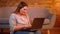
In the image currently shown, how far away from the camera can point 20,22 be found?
256 centimetres

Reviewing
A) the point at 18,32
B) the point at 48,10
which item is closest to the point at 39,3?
the point at 48,10

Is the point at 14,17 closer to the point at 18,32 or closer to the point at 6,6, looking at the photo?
the point at 18,32

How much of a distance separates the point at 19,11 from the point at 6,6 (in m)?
2.53

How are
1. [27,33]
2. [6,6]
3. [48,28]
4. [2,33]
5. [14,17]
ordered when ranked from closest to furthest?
[27,33], [14,17], [48,28], [2,33], [6,6]

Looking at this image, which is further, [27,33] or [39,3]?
[39,3]

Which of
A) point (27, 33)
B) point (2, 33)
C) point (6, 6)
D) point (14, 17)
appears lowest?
point (2, 33)

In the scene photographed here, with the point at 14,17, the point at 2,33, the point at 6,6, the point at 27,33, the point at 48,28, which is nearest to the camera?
the point at 27,33

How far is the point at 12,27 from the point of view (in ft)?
8.06

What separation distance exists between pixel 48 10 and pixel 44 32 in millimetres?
882

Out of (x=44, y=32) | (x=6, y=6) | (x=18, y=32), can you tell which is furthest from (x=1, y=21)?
(x=18, y=32)

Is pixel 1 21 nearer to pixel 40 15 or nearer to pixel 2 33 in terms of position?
pixel 2 33

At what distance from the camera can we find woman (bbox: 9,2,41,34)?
241 centimetres

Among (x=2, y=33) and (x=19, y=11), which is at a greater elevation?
(x=19, y=11)

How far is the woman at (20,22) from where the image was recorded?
7.89ft
